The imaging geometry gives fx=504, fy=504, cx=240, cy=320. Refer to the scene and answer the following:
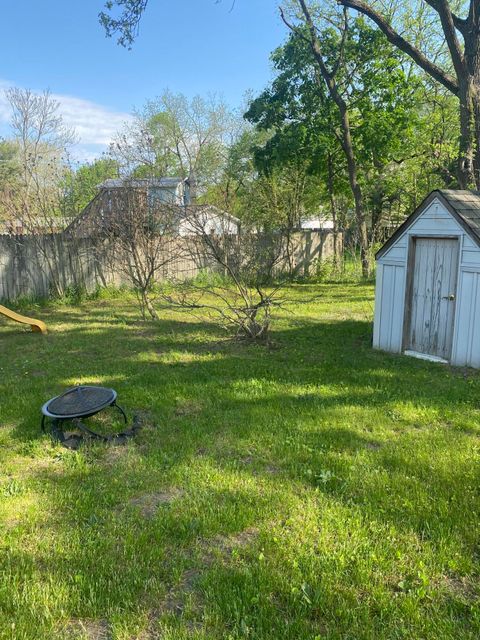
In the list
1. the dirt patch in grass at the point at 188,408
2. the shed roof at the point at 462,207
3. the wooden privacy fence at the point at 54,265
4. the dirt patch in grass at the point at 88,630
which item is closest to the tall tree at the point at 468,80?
the shed roof at the point at 462,207

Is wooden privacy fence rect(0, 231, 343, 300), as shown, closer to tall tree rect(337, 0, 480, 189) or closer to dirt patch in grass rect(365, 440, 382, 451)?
tall tree rect(337, 0, 480, 189)

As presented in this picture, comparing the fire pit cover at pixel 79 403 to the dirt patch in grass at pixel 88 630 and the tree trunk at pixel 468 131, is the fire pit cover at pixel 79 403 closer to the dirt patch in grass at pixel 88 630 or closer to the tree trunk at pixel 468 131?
the dirt patch in grass at pixel 88 630

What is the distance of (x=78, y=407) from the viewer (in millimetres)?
4535

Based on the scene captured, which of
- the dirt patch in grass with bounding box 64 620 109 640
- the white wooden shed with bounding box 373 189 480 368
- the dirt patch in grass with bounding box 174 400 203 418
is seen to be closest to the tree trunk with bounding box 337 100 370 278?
the white wooden shed with bounding box 373 189 480 368

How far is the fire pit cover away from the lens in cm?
440

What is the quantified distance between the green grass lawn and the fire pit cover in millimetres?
287

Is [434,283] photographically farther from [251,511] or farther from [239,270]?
[251,511]

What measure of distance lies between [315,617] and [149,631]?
768 mm

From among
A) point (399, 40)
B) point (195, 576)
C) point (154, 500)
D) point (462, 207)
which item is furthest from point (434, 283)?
point (399, 40)

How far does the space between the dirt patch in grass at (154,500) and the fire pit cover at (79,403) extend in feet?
4.04

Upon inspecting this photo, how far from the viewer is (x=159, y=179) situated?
430 inches

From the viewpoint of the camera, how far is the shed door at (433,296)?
265 inches

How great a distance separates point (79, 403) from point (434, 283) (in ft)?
16.2

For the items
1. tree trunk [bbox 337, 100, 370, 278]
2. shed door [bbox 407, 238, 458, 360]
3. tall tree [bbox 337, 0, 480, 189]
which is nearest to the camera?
shed door [bbox 407, 238, 458, 360]
